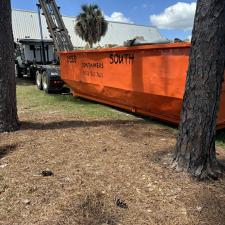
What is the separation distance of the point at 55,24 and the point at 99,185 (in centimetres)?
1030

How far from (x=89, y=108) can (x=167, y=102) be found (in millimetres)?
3130

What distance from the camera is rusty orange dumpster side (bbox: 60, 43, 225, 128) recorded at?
21.0ft

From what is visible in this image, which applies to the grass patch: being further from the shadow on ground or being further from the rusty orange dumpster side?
the shadow on ground

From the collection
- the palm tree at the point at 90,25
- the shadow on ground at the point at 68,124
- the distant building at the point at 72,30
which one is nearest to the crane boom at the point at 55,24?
the shadow on ground at the point at 68,124

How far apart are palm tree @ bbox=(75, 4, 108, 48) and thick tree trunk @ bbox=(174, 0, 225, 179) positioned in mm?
32986

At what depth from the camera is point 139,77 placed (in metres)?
7.43

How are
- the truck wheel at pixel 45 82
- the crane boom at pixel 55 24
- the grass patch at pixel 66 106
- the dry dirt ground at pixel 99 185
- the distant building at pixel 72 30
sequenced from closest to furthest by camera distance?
the dry dirt ground at pixel 99 185 → the grass patch at pixel 66 106 → the truck wheel at pixel 45 82 → the crane boom at pixel 55 24 → the distant building at pixel 72 30

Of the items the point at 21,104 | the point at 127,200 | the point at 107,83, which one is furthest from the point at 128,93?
the point at 127,200

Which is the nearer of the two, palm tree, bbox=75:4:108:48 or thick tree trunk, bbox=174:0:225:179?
thick tree trunk, bbox=174:0:225:179

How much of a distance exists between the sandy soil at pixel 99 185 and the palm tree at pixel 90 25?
3177 centimetres

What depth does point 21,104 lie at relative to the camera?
10406 millimetres

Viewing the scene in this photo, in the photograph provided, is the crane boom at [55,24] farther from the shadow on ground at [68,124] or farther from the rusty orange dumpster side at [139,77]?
the shadow on ground at [68,124]

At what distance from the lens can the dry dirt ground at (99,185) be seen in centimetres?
352

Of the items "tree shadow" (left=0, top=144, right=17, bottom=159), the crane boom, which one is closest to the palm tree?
the crane boom
